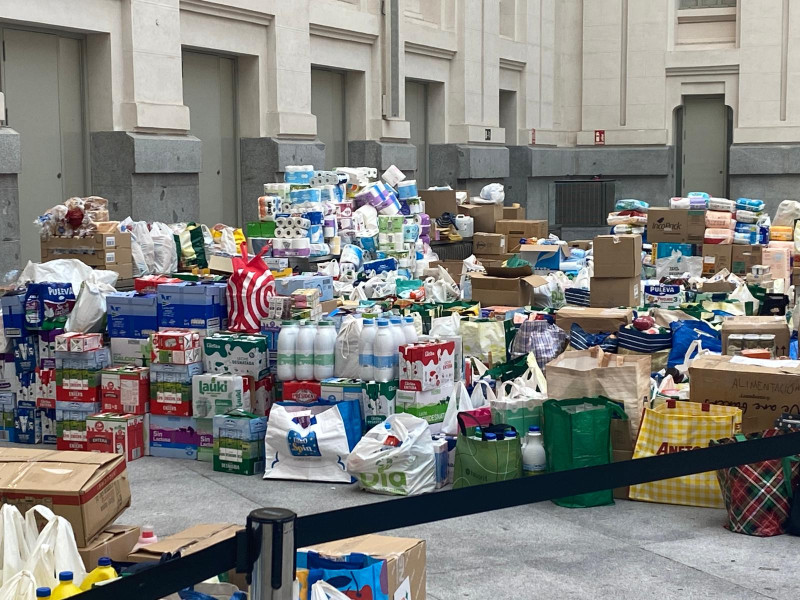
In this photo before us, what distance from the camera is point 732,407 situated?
6.46 m

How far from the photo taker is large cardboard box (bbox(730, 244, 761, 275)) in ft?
48.4

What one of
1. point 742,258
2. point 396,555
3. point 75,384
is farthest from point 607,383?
point 742,258

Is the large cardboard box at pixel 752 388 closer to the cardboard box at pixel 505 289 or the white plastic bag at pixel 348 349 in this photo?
the white plastic bag at pixel 348 349

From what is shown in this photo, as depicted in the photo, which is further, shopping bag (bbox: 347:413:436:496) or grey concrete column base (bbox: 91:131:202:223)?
grey concrete column base (bbox: 91:131:202:223)

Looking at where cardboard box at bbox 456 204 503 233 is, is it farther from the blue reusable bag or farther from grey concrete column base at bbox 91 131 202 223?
the blue reusable bag

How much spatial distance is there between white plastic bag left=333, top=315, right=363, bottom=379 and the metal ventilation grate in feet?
59.2

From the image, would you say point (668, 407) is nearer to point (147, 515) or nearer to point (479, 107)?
point (147, 515)

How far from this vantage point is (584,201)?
82.4ft

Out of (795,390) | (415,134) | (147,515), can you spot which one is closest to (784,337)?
(795,390)

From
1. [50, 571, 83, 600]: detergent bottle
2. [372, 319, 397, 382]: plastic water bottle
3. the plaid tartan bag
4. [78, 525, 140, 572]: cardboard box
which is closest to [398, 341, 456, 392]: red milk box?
[372, 319, 397, 382]: plastic water bottle

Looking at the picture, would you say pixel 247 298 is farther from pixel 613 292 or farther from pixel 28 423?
pixel 613 292

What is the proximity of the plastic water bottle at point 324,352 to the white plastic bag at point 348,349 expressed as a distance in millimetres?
51

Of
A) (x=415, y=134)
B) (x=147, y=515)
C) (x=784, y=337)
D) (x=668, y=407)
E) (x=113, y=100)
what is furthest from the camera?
(x=415, y=134)

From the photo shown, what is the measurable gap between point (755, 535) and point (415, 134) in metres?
17.1
